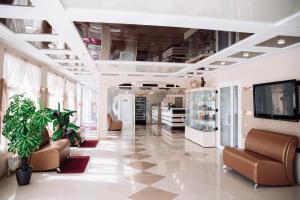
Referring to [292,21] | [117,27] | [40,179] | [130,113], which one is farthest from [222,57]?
[130,113]

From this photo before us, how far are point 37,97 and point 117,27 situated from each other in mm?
3768

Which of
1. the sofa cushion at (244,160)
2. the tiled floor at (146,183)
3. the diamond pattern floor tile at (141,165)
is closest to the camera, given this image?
the tiled floor at (146,183)

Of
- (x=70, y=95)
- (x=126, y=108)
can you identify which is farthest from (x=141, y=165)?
(x=126, y=108)

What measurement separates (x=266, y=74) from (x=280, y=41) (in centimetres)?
136

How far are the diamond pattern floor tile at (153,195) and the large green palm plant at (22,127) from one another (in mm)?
2116

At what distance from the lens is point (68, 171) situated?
15.8 ft

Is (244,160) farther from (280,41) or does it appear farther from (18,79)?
(18,79)

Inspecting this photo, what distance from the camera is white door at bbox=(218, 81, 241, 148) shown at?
6365 mm

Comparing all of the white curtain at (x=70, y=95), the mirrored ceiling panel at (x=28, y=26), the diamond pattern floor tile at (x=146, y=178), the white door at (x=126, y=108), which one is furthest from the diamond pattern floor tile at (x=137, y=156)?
the white door at (x=126, y=108)

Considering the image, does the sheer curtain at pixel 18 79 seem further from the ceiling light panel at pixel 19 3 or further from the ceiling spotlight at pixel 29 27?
the ceiling light panel at pixel 19 3

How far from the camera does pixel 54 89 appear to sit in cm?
762

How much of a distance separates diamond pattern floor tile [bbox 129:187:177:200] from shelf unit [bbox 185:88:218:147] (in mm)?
4203

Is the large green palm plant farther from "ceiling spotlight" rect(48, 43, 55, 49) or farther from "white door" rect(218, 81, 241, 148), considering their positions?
"white door" rect(218, 81, 241, 148)

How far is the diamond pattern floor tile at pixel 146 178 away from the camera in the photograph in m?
4.20
